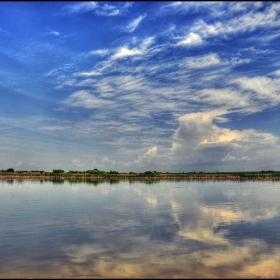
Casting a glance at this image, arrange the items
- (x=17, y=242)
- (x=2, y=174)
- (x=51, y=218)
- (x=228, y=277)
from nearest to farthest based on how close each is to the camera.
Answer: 1. (x=228, y=277)
2. (x=17, y=242)
3. (x=51, y=218)
4. (x=2, y=174)

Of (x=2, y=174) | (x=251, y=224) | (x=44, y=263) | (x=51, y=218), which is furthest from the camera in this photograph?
(x=2, y=174)

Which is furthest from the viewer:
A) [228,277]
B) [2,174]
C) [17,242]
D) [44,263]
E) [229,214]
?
[2,174]

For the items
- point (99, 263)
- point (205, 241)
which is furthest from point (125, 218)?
point (99, 263)

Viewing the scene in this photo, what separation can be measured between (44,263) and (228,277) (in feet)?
27.1

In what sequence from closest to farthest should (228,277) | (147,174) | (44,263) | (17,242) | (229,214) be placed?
(228,277) < (44,263) < (17,242) < (229,214) < (147,174)

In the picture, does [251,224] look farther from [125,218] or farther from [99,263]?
[99,263]

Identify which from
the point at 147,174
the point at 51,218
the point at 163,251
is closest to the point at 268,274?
the point at 163,251

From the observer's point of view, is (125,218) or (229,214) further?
(229,214)

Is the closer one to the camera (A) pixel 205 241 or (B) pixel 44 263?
(B) pixel 44 263

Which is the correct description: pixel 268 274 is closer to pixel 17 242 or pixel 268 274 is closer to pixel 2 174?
pixel 17 242

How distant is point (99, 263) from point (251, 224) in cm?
1419

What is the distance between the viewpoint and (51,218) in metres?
25.3

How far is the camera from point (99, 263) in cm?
1365

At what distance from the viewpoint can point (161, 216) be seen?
26.4 metres
